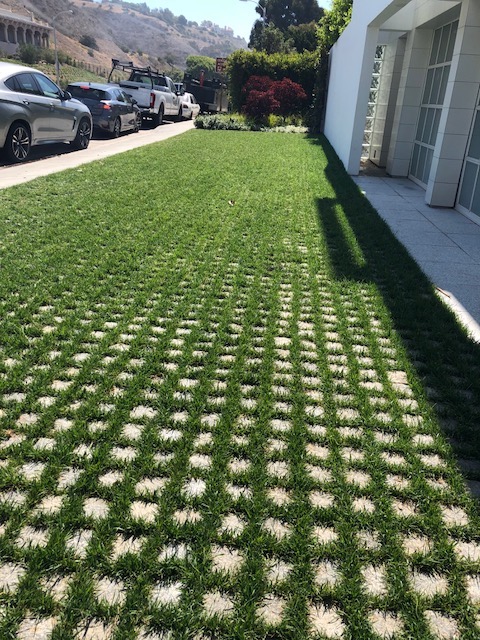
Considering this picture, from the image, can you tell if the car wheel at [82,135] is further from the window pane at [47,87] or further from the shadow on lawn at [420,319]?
the shadow on lawn at [420,319]

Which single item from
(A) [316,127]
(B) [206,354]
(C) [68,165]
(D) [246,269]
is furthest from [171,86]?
(B) [206,354]

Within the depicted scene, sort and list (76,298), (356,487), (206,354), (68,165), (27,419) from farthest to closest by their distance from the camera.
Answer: (68,165) → (76,298) → (206,354) → (27,419) → (356,487)

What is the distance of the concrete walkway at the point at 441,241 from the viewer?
5.05 m

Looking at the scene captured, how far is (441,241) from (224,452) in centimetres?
547

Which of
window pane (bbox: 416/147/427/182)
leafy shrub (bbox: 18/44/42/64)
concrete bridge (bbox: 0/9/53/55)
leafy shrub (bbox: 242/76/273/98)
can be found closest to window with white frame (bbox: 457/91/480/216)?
window pane (bbox: 416/147/427/182)

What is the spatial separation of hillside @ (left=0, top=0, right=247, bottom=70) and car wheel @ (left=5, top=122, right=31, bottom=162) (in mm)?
78049

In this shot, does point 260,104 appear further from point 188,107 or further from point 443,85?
point 443,85

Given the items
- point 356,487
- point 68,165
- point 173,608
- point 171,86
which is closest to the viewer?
point 173,608

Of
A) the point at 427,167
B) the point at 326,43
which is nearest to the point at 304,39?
the point at 326,43

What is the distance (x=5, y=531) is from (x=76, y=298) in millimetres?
2626

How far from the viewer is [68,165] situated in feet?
36.5

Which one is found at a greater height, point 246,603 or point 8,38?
point 8,38

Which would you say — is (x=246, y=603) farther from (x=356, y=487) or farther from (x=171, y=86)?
(x=171, y=86)

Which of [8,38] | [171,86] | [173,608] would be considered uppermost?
[8,38]
